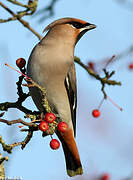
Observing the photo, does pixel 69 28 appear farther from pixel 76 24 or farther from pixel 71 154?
pixel 71 154

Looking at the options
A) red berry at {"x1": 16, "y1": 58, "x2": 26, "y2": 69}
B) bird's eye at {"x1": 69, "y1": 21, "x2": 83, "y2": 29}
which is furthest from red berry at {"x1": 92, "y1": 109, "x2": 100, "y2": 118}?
red berry at {"x1": 16, "y1": 58, "x2": 26, "y2": 69}

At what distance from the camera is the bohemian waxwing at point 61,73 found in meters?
3.62

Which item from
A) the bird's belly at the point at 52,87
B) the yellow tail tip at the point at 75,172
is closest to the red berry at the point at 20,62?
the bird's belly at the point at 52,87

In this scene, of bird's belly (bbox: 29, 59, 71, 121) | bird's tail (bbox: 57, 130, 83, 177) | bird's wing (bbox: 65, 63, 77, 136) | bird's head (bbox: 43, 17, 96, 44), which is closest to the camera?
bird's belly (bbox: 29, 59, 71, 121)

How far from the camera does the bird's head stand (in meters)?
4.13

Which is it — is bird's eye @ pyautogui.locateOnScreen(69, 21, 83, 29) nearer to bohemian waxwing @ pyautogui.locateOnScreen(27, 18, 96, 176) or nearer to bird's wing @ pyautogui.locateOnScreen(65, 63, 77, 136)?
bohemian waxwing @ pyautogui.locateOnScreen(27, 18, 96, 176)

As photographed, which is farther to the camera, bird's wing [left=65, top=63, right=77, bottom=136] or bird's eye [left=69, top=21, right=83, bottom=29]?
bird's eye [left=69, top=21, right=83, bottom=29]

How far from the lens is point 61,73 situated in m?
3.77

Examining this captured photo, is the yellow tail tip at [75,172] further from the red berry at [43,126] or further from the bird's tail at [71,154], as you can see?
the red berry at [43,126]

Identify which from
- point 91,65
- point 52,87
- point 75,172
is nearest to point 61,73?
point 52,87

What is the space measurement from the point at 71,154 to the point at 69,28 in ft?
4.68

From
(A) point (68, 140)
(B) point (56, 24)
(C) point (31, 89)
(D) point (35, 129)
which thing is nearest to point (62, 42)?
(B) point (56, 24)

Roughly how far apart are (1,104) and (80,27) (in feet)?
5.17

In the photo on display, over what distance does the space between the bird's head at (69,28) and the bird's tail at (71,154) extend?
3.54 ft
